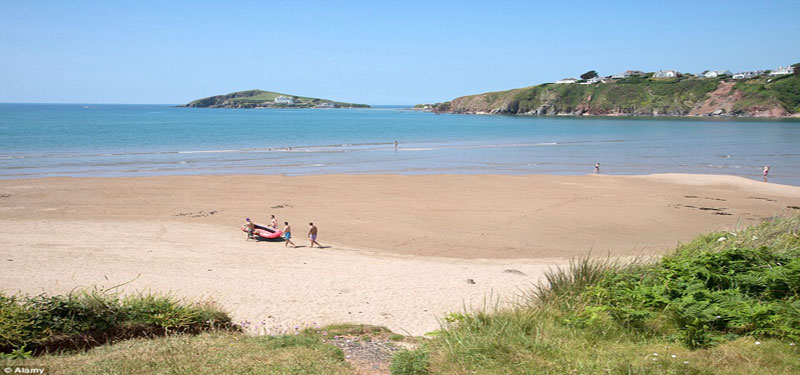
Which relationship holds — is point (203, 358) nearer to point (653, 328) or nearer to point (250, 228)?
point (653, 328)

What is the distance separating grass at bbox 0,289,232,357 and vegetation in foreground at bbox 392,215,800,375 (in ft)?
11.8

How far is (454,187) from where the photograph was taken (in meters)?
28.4

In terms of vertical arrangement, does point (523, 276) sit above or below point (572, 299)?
below

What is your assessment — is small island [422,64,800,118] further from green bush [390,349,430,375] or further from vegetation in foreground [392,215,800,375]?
green bush [390,349,430,375]

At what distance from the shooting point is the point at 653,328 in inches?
244

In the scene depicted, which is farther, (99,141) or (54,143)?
(99,141)

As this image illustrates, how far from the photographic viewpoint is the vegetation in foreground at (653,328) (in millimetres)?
5258

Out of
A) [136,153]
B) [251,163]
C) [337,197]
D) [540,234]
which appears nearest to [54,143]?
[136,153]

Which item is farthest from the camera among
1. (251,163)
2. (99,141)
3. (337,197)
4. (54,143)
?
(99,141)

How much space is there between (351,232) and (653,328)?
13.7m

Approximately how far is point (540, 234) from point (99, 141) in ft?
181

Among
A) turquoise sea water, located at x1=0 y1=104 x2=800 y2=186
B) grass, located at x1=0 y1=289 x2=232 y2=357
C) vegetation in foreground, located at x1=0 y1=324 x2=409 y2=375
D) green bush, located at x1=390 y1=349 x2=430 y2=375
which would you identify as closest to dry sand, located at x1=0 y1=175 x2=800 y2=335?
grass, located at x1=0 y1=289 x2=232 y2=357

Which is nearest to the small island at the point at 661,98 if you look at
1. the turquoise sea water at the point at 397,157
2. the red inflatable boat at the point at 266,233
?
the turquoise sea water at the point at 397,157

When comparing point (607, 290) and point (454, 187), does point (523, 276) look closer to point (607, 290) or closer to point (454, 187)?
point (607, 290)
